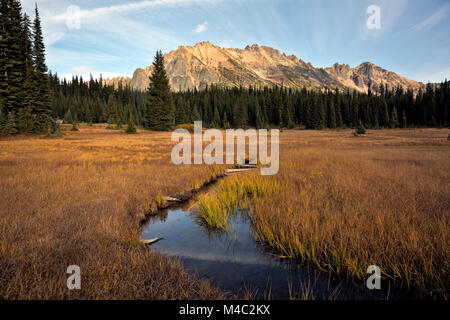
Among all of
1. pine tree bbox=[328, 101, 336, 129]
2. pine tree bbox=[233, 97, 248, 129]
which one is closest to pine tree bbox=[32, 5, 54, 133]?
pine tree bbox=[233, 97, 248, 129]

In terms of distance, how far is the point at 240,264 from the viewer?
14.9ft

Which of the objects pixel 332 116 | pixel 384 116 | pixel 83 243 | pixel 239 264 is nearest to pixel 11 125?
pixel 83 243

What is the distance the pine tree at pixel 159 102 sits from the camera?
49.3m

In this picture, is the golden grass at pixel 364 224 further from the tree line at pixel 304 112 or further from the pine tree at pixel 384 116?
the pine tree at pixel 384 116

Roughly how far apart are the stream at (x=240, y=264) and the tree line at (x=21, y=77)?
35.2 m

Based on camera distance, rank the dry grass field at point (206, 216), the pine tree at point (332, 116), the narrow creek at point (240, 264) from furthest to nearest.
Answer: the pine tree at point (332, 116) → the narrow creek at point (240, 264) → the dry grass field at point (206, 216)

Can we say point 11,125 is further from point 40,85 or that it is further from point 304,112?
point 304,112

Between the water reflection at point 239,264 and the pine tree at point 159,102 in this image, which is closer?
the water reflection at point 239,264

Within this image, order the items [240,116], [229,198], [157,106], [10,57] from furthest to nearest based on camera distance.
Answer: [240,116], [157,106], [10,57], [229,198]

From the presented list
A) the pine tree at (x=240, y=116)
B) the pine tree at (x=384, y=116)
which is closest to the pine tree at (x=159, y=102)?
the pine tree at (x=240, y=116)

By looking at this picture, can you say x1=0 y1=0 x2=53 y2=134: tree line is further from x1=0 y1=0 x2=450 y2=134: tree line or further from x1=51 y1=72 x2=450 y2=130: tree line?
x1=51 y1=72 x2=450 y2=130: tree line

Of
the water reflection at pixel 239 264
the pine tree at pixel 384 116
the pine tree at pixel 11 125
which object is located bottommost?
the water reflection at pixel 239 264

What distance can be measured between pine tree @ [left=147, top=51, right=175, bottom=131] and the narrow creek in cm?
4622

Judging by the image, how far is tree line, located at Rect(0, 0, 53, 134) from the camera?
3109cm
